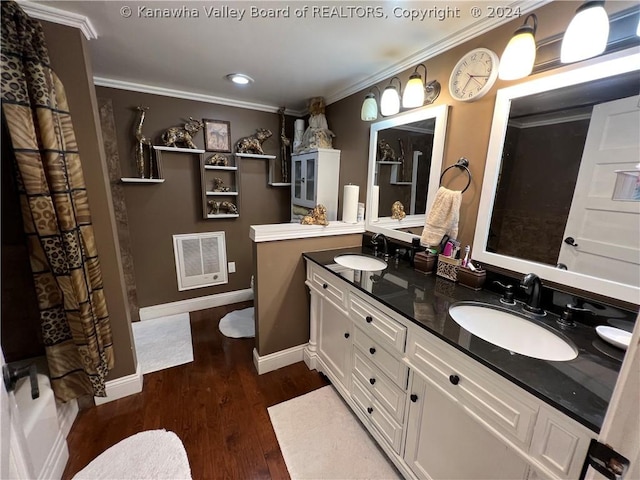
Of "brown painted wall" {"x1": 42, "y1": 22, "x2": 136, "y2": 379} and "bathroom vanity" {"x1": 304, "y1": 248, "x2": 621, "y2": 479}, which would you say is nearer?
"bathroom vanity" {"x1": 304, "y1": 248, "x2": 621, "y2": 479}

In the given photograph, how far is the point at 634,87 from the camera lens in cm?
92

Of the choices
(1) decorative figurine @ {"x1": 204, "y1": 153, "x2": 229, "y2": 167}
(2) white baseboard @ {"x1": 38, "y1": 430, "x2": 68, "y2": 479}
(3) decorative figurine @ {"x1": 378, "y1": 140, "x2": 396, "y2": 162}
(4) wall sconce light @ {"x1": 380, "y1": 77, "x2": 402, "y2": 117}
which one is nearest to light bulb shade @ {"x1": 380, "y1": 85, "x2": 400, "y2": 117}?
(4) wall sconce light @ {"x1": 380, "y1": 77, "x2": 402, "y2": 117}

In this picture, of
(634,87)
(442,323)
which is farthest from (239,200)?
(634,87)

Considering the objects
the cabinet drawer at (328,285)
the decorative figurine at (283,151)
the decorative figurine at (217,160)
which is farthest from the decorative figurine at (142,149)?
the cabinet drawer at (328,285)

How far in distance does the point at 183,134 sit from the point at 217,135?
315 millimetres

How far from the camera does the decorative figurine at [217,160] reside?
2588mm

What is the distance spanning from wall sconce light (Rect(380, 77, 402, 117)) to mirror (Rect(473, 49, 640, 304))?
0.62 meters

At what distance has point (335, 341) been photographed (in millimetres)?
1685

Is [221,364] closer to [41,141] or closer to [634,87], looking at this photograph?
[41,141]

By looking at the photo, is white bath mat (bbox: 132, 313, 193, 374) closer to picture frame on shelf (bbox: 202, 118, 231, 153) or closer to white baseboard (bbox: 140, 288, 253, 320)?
white baseboard (bbox: 140, 288, 253, 320)

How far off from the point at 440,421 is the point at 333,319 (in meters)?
0.79

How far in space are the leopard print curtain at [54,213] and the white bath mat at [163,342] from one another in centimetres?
58

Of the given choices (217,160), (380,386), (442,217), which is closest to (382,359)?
(380,386)

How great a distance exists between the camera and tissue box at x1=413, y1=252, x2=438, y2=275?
1.54 meters
